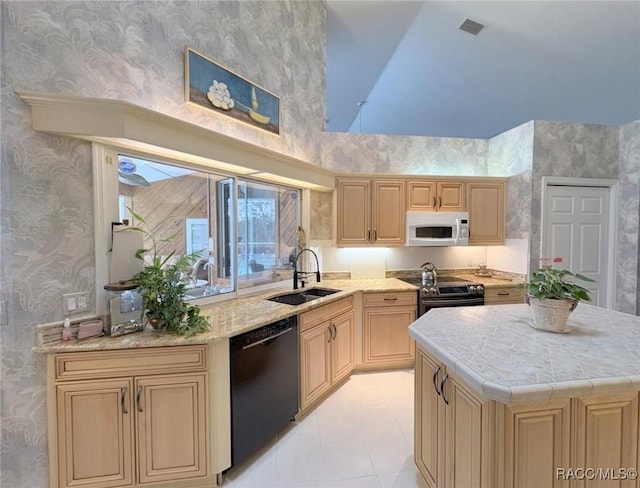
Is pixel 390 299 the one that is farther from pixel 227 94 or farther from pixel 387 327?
pixel 227 94

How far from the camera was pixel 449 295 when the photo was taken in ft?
11.3

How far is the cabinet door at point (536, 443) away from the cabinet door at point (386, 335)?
2177 mm

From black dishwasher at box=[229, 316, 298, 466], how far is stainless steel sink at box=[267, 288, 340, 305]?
0.55 metres

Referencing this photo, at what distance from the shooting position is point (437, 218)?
3.69 metres

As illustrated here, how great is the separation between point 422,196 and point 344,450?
2854 mm

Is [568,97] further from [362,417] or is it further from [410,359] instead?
[362,417]

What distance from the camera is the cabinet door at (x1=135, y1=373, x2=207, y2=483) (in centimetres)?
173

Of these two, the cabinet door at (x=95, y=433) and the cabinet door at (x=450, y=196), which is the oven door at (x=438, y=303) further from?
the cabinet door at (x=95, y=433)

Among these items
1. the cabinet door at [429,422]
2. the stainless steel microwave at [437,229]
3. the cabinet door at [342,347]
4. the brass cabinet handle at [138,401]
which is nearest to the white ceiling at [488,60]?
the stainless steel microwave at [437,229]

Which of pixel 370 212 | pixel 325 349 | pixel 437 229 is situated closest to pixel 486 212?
pixel 437 229

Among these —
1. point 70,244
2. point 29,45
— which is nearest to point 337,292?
point 70,244

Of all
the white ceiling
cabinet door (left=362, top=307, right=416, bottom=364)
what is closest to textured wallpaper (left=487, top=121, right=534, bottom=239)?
the white ceiling

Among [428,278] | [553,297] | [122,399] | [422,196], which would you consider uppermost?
[422,196]

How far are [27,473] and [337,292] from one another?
249cm
